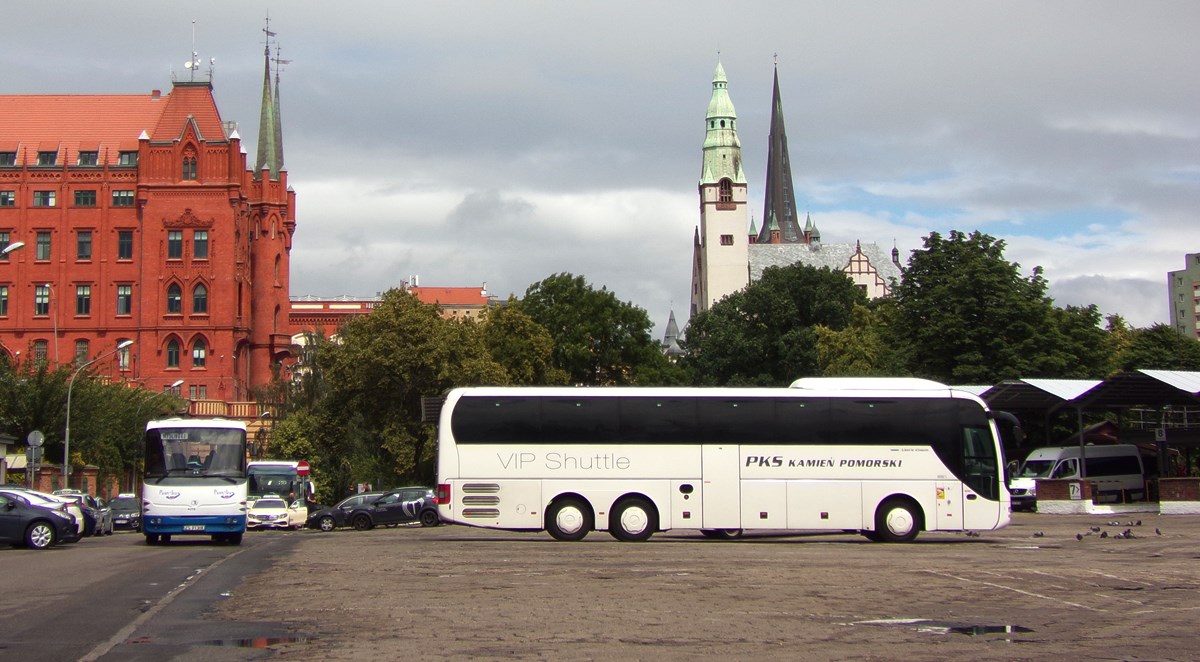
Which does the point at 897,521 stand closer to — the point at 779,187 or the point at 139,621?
the point at 139,621

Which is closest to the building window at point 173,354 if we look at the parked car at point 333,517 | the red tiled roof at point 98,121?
the red tiled roof at point 98,121

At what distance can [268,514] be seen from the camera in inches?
1938

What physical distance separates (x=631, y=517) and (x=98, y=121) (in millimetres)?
77707

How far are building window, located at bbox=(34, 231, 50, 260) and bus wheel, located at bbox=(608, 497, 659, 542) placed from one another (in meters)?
73.5

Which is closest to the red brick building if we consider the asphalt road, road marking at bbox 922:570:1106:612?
the asphalt road

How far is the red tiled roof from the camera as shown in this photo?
92.6m

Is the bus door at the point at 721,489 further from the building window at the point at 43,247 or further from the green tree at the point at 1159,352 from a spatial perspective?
the building window at the point at 43,247

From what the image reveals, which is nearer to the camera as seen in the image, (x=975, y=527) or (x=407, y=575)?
(x=407, y=575)

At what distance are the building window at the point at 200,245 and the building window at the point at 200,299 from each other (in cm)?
193

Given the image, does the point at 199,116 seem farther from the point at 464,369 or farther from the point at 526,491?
the point at 526,491

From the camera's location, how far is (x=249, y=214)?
313 feet

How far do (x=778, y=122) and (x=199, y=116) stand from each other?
96389mm

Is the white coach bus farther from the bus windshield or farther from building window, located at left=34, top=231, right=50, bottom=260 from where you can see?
building window, located at left=34, top=231, right=50, bottom=260

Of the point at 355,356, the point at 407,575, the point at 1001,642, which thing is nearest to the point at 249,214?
the point at 355,356
